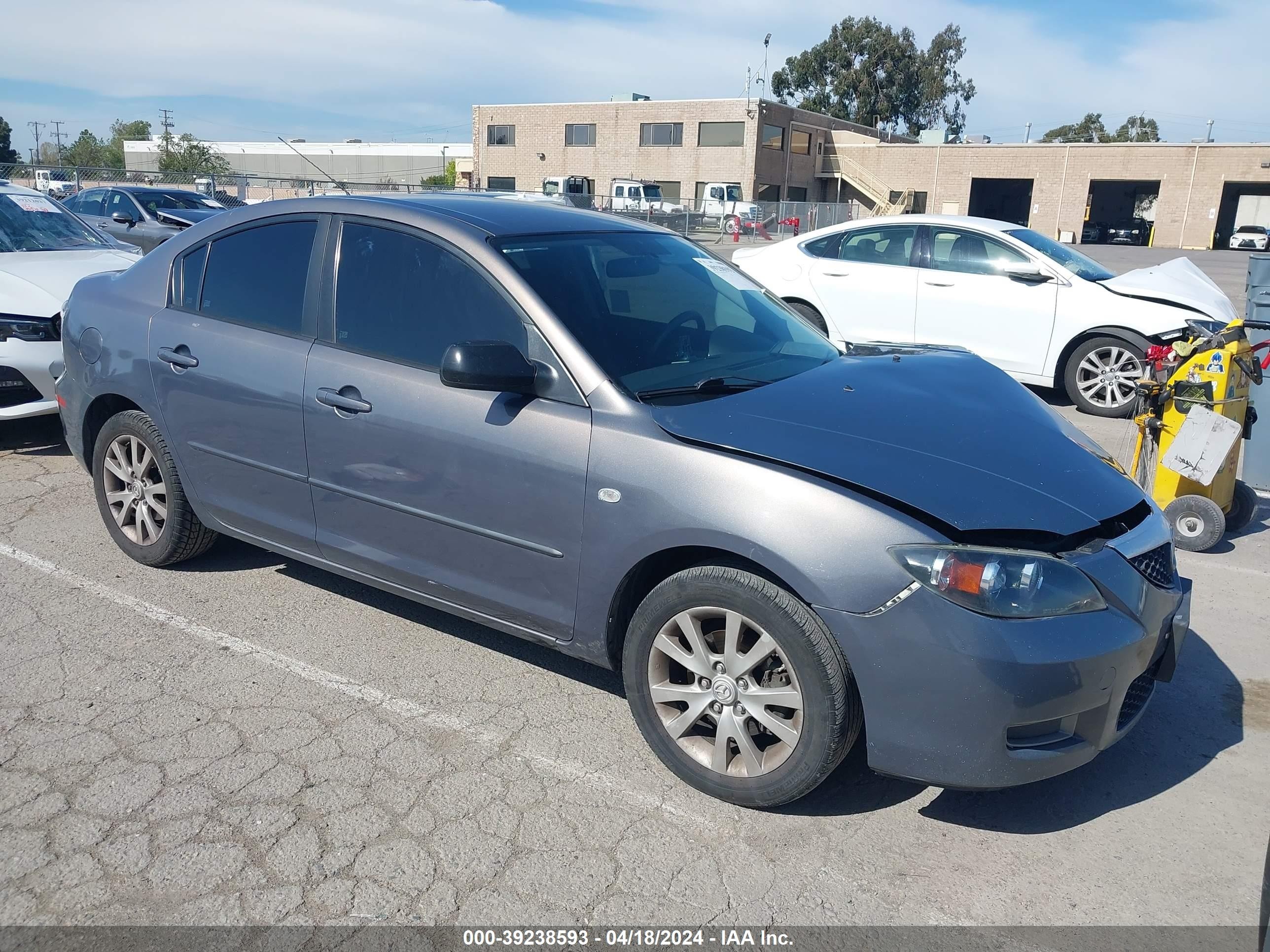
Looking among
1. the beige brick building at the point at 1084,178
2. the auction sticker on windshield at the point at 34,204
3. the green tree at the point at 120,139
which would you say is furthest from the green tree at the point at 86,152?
the auction sticker on windshield at the point at 34,204

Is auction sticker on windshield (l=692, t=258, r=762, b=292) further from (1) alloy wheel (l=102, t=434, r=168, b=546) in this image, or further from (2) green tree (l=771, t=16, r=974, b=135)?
(2) green tree (l=771, t=16, r=974, b=135)

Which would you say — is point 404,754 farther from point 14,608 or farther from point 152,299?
point 152,299

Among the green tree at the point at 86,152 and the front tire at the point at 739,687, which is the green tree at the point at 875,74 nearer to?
the green tree at the point at 86,152

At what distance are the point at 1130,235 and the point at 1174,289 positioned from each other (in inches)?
2037

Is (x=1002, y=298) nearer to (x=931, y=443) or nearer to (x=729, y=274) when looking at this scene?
(x=729, y=274)

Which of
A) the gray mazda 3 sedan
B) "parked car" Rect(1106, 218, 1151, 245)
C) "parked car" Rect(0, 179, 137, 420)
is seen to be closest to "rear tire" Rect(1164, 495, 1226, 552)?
the gray mazda 3 sedan

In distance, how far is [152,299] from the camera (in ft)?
15.4

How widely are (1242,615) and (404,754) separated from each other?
386cm

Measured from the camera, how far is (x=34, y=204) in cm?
842

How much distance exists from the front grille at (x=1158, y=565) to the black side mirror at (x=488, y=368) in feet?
6.49

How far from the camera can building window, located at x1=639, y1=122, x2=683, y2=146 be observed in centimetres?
5722

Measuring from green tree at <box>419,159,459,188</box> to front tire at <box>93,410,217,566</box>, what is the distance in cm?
5199

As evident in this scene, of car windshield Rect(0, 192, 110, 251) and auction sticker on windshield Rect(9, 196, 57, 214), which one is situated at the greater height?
auction sticker on windshield Rect(9, 196, 57, 214)

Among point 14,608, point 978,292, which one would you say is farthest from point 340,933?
point 978,292
